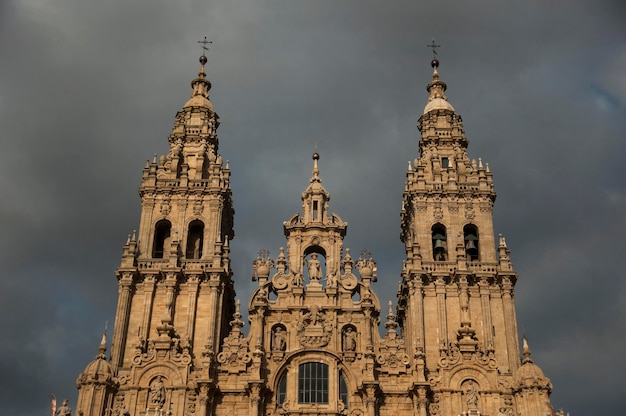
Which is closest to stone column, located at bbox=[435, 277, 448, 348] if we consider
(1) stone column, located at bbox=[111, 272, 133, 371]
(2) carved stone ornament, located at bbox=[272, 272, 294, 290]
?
(2) carved stone ornament, located at bbox=[272, 272, 294, 290]

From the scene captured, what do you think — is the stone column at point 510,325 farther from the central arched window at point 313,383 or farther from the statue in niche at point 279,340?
the statue in niche at point 279,340

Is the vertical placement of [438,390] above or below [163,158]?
below

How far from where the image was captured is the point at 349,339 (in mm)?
45438

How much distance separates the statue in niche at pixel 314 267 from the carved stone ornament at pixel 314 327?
213 centimetres

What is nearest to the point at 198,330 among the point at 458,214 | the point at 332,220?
the point at 332,220

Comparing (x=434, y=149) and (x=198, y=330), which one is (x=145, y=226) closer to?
(x=198, y=330)

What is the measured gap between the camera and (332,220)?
49438 mm

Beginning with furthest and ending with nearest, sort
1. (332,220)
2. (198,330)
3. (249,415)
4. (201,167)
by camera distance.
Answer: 1. (201,167)
2. (332,220)
3. (198,330)
4. (249,415)

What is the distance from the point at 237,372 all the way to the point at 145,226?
433 inches

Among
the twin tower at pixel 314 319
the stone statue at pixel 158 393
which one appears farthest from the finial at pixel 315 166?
the stone statue at pixel 158 393

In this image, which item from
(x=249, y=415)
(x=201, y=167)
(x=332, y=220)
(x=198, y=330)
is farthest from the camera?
(x=201, y=167)

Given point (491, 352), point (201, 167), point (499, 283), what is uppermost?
point (201, 167)

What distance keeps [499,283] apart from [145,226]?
67.6 ft

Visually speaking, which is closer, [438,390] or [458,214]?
[438,390]
